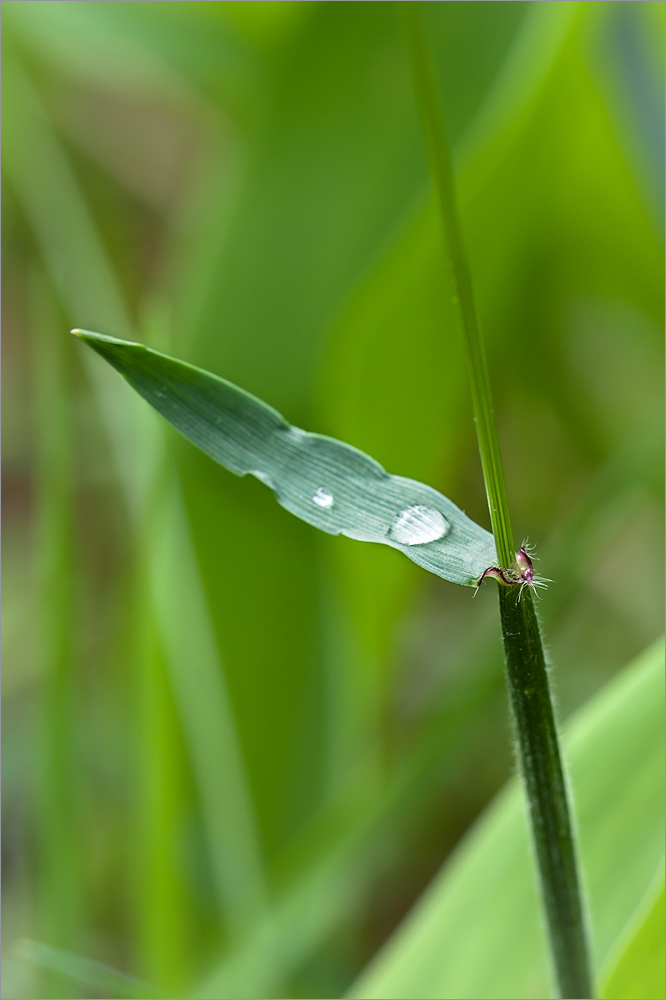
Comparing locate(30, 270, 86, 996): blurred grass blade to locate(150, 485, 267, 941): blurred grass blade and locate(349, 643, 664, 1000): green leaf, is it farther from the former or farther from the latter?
locate(349, 643, 664, 1000): green leaf

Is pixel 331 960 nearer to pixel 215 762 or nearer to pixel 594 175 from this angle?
pixel 215 762

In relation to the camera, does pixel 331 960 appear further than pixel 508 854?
Yes

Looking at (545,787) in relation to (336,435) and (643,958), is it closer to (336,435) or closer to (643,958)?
(643,958)

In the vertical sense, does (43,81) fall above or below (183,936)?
above

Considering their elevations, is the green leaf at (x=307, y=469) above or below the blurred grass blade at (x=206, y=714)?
above

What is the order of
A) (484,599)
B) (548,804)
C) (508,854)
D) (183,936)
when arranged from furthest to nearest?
(484,599) < (183,936) < (508,854) < (548,804)

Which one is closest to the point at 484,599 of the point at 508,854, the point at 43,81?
the point at 508,854

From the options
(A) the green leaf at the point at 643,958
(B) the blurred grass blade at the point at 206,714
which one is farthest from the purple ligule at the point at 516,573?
(B) the blurred grass blade at the point at 206,714

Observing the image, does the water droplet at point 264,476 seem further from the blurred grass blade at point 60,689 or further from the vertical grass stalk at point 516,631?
the blurred grass blade at point 60,689
